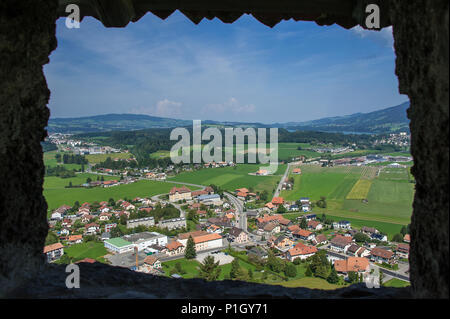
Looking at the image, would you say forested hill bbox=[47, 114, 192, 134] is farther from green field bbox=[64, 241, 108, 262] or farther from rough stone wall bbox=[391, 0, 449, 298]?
rough stone wall bbox=[391, 0, 449, 298]

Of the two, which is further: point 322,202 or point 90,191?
point 90,191

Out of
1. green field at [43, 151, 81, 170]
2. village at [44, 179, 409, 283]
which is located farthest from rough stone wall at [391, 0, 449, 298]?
green field at [43, 151, 81, 170]

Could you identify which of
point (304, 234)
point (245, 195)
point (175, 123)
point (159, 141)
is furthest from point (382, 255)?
point (175, 123)

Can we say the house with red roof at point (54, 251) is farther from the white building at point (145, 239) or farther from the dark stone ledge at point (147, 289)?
the dark stone ledge at point (147, 289)

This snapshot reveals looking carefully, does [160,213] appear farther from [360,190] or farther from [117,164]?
[117,164]

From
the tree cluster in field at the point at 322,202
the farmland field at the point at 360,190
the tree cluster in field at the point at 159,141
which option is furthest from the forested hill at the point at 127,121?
the tree cluster in field at the point at 322,202

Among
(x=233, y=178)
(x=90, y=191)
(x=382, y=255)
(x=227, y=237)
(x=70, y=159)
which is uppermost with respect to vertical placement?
(x=70, y=159)

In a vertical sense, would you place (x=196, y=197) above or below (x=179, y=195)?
below
